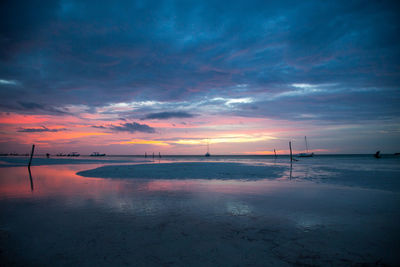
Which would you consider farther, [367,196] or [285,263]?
[367,196]

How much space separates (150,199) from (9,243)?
597 centimetres

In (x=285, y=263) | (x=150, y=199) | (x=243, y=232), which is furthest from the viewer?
(x=150, y=199)

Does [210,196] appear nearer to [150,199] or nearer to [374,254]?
[150,199]

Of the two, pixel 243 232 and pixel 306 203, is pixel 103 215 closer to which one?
pixel 243 232

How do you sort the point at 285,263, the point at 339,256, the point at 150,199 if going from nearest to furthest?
the point at 285,263
the point at 339,256
the point at 150,199

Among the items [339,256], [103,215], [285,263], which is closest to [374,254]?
[339,256]

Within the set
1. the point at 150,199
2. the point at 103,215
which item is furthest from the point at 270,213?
the point at 103,215

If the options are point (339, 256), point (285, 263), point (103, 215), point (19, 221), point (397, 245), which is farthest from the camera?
point (103, 215)

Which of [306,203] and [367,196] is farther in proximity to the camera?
[367,196]

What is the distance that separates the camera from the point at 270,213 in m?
8.61

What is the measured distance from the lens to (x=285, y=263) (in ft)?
15.5

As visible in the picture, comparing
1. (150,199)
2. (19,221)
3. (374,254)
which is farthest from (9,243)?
(374,254)

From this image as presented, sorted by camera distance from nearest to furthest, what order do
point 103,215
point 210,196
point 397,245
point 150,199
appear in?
point 397,245 → point 103,215 → point 150,199 → point 210,196

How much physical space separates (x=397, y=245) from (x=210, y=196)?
→ 7.94m
